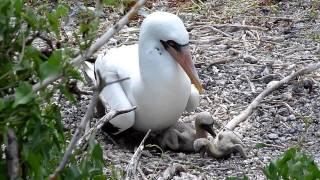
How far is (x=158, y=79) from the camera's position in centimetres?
444

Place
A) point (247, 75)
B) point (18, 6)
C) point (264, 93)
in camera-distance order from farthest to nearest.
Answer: point (247, 75) → point (264, 93) → point (18, 6)

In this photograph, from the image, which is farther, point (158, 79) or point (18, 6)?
point (158, 79)

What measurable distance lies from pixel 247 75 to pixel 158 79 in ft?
4.56

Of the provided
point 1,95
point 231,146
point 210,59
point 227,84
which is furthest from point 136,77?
point 1,95

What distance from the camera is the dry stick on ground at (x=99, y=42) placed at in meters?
2.12

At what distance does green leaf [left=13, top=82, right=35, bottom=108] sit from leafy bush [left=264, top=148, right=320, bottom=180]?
2.57 feet

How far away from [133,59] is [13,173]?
2490mm

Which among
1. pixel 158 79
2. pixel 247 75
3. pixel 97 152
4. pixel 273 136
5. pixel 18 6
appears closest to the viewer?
pixel 18 6

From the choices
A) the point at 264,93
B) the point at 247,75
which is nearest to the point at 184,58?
the point at 264,93

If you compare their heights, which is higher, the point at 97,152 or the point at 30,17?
the point at 30,17

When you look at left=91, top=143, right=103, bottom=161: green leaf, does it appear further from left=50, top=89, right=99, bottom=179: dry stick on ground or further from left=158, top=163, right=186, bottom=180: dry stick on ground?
left=158, top=163, right=186, bottom=180: dry stick on ground

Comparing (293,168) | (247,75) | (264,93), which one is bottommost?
(247,75)

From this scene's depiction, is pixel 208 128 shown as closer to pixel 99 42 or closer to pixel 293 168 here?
pixel 293 168

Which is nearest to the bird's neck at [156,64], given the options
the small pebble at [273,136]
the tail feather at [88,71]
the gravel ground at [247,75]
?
the tail feather at [88,71]
